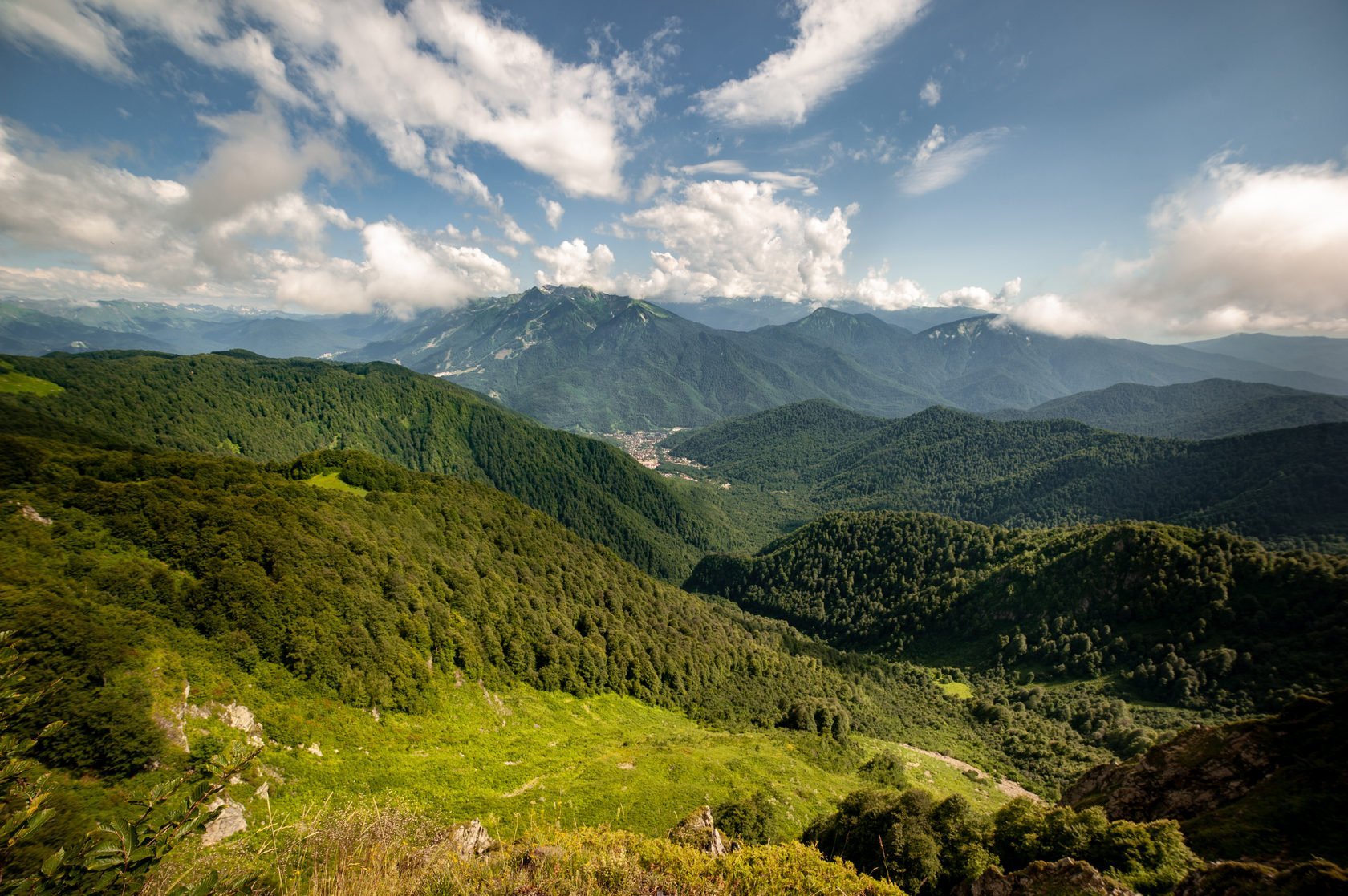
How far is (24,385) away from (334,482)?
146 m

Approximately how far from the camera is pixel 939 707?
359ft

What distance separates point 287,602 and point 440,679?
17.4 metres

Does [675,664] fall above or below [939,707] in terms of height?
above

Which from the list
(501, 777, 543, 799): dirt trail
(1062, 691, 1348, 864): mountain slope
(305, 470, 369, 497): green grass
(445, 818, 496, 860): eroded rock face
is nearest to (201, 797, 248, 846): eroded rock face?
(445, 818, 496, 860): eroded rock face

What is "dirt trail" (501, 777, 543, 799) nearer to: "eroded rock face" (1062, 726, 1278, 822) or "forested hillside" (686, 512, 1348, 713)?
"eroded rock face" (1062, 726, 1278, 822)

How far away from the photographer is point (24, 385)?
146 meters

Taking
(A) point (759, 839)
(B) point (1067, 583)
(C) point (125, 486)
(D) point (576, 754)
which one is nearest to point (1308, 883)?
(A) point (759, 839)

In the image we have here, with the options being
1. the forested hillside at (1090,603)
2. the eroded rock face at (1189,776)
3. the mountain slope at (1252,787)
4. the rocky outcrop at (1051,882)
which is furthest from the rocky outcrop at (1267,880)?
the forested hillside at (1090,603)

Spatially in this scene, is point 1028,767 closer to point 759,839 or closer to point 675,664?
point 675,664

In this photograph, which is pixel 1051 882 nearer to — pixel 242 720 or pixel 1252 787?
pixel 1252 787

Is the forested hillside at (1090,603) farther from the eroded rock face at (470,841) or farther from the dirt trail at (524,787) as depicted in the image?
the eroded rock face at (470,841)

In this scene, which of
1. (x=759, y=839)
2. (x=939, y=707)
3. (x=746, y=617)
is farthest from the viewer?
(x=746, y=617)

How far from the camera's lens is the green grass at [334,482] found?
3287 inches

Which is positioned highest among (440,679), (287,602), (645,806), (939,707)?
(287,602)
